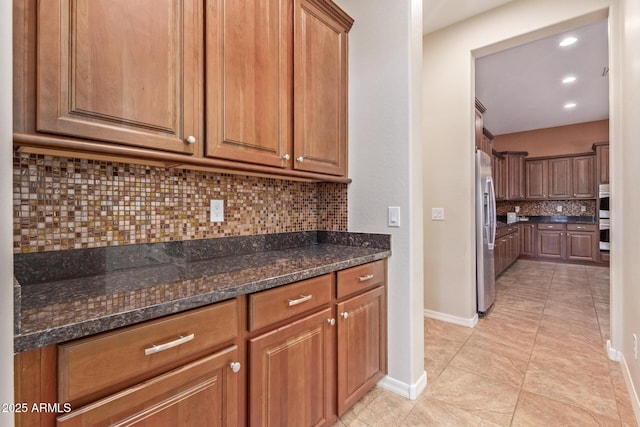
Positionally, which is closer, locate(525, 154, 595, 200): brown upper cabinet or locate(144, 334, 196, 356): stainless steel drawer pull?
locate(144, 334, 196, 356): stainless steel drawer pull

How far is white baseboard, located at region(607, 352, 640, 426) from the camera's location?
1.61 m

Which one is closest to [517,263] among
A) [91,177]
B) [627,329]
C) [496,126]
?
[496,126]

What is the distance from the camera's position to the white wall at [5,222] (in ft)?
1.82

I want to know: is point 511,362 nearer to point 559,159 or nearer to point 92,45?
point 92,45

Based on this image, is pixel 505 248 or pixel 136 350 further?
pixel 505 248

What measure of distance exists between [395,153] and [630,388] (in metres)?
2.10

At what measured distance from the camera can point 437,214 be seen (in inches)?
123

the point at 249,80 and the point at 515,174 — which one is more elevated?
the point at 515,174

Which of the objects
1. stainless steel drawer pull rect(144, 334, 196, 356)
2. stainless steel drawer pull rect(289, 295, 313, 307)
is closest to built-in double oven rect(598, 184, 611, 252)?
stainless steel drawer pull rect(289, 295, 313, 307)

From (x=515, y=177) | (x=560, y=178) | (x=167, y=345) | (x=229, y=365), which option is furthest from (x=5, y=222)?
(x=560, y=178)

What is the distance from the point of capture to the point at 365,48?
2018 millimetres

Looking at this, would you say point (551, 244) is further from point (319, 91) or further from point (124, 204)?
point (124, 204)

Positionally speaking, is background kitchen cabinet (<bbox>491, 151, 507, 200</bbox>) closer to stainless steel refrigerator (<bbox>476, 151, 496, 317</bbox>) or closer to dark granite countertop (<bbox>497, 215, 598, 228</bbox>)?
dark granite countertop (<bbox>497, 215, 598, 228</bbox>)

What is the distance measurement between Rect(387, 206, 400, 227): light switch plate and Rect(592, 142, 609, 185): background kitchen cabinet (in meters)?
6.15
